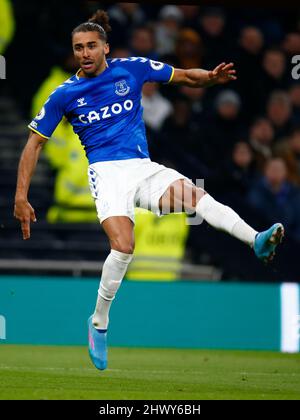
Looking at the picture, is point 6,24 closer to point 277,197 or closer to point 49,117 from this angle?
point 277,197

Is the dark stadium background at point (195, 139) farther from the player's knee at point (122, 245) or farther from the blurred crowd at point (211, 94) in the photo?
the player's knee at point (122, 245)

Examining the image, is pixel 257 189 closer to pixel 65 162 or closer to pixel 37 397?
pixel 65 162

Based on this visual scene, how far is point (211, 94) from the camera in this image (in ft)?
49.1

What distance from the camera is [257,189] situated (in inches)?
559

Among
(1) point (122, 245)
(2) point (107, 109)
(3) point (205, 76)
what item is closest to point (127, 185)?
(1) point (122, 245)

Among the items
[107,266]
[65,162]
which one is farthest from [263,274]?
[107,266]

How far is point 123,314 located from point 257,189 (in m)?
2.95

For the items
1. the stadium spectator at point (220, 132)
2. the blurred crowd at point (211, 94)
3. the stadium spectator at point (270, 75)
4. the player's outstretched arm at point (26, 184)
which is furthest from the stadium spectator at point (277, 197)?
the player's outstretched arm at point (26, 184)

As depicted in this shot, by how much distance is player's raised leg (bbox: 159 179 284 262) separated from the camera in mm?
7434

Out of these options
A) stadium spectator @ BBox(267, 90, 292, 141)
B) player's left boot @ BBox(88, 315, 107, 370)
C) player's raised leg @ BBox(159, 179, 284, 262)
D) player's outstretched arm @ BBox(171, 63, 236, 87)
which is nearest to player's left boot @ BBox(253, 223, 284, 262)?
player's raised leg @ BBox(159, 179, 284, 262)

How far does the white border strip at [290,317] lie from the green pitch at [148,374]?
481mm

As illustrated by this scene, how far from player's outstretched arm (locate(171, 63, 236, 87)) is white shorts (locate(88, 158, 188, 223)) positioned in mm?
648

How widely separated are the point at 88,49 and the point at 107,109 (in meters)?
0.46

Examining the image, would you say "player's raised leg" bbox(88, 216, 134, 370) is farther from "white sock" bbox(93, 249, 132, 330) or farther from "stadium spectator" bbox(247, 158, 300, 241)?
"stadium spectator" bbox(247, 158, 300, 241)
